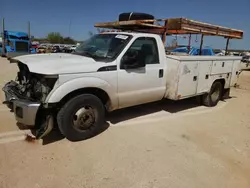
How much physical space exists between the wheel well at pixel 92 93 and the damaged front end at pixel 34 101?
318 mm

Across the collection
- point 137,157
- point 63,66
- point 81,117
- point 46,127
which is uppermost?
point 63,66

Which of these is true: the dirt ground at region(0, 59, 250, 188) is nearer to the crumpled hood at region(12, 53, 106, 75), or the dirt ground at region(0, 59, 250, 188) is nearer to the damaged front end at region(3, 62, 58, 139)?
the damaged front end at region(3, 62, 58, 139)

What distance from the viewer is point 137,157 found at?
3.36 m

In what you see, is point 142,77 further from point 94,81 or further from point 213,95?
point 213,95

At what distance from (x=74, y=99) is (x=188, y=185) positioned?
215 centimetres

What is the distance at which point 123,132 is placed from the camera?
423cm

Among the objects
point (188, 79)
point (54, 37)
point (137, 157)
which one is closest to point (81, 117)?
point (137, 157)

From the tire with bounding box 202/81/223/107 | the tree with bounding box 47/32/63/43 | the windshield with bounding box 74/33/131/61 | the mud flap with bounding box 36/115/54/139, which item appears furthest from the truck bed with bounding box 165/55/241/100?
the tree with bounding box 47/32/63/43

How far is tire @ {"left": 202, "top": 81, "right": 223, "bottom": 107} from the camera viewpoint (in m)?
6.26

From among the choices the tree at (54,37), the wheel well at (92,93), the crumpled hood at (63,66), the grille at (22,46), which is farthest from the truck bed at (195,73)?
the tree at (54,37)

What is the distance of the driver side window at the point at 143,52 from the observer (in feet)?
13.5

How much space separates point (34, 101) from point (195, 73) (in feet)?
12.7

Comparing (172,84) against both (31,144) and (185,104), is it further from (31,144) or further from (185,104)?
(31,144)

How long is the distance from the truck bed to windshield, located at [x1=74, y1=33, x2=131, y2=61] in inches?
54.2
